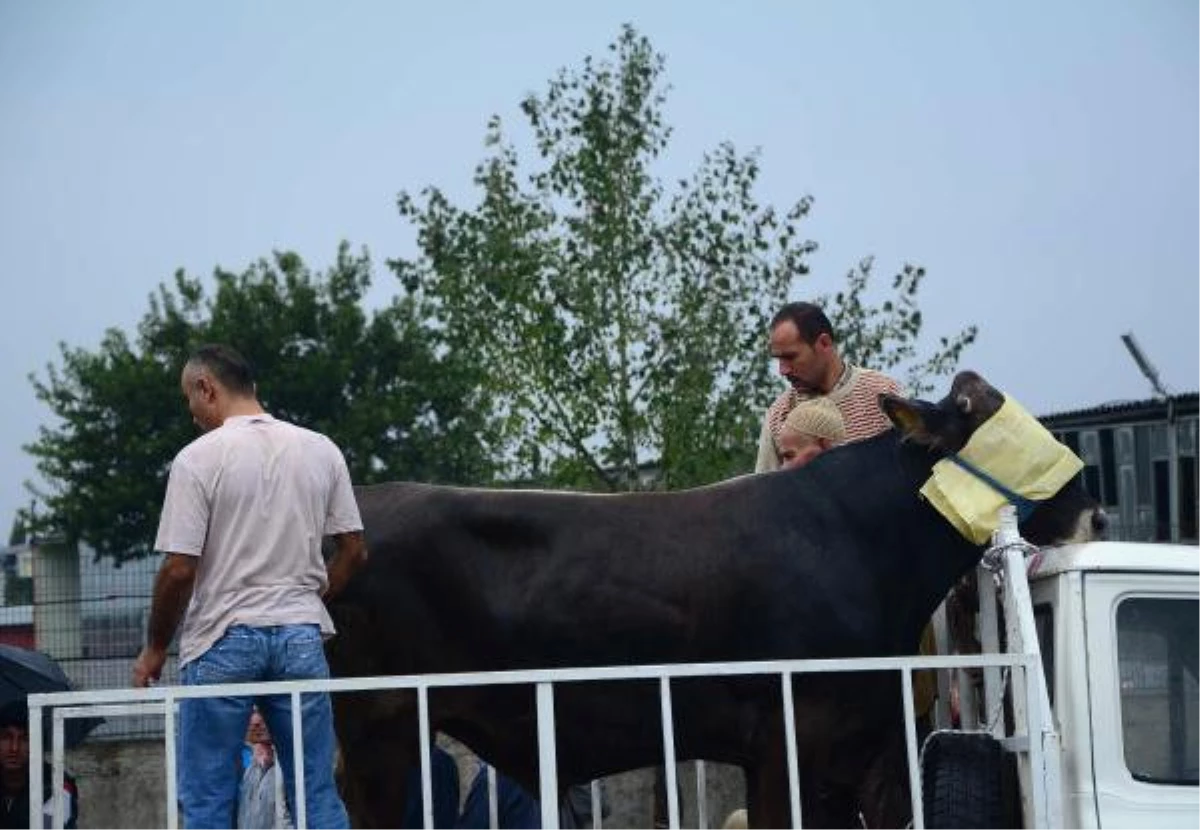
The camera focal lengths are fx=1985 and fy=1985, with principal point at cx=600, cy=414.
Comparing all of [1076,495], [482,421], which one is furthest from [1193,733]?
[482,421]

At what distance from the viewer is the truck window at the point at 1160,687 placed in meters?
5.51

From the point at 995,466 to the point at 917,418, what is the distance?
0.28 metres

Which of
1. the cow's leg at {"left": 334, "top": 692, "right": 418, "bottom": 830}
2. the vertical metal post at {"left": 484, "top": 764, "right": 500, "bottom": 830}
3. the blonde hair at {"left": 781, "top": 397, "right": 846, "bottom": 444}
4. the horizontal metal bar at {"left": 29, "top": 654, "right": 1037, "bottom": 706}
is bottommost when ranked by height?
the vertical metal post at {"left": 484, "top": 764, "right": 500, "bottom": 830}

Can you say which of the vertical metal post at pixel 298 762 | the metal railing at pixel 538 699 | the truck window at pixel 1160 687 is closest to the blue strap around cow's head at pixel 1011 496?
the truck window at pixel 1160 687

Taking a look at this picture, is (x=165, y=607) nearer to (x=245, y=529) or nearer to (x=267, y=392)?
(x=245, y=529)

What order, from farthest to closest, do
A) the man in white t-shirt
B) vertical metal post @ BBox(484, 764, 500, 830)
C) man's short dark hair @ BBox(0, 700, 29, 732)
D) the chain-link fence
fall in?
1. the chain-link fence
2. man's short dark hair @ BBox(0, 700, 29, 732)
3. vertical metal post @ BBox(484, 764, 500, 830)
4. the man in white t-shirt

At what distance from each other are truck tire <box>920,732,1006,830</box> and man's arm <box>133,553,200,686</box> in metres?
2.18

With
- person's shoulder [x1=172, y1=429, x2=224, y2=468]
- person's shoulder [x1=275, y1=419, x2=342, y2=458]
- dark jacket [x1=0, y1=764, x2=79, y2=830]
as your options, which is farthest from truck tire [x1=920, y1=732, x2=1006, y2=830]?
dark jacket [x1=0, y1=764, x2=79, y2=830]

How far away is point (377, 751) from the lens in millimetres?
6262

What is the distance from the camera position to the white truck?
5.44 metres

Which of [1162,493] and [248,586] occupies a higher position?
[1162,493]

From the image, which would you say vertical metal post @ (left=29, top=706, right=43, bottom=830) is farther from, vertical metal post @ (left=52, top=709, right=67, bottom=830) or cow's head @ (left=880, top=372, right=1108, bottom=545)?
cow's head @ (left=880, top=372, right=1108, bottom=545)

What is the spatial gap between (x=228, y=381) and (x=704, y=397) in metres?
12.6

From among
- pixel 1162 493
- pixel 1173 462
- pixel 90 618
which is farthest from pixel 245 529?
pixel 1162 493
